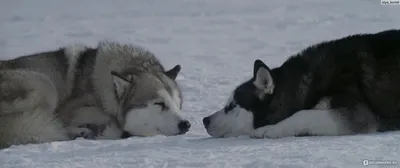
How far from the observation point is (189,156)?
4961mm

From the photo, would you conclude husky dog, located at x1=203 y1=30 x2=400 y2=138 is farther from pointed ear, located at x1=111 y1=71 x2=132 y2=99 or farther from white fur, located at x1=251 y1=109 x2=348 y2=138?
pointed ear, located at x1=111 y1=71 x2=132 y2=99

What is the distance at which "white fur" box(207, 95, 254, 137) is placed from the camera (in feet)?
20.6

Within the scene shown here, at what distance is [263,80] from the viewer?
248 inches

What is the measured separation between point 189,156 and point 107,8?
1573 cm

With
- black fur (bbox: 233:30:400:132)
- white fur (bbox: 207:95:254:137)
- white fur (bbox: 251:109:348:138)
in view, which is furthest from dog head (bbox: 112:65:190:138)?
white fur (bbox: 251:109:348:138)

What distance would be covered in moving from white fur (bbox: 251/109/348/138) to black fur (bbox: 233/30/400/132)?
121mm

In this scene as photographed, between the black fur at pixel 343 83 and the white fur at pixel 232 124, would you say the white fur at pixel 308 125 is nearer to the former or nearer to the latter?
the black fur at pixel 343 83

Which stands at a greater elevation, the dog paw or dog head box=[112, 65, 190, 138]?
dog head box=[112, 65, 190, 138]

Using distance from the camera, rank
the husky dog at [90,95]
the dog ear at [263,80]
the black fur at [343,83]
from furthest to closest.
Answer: the husky dog at [90,95], the dog ear at [263,80], the black fur at [343,83]

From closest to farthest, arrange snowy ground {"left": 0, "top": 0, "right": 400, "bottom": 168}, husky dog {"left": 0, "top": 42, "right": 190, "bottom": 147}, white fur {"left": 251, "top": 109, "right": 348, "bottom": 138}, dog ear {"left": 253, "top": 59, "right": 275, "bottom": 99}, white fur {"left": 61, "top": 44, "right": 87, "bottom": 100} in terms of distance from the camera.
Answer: snowy ground {"left": 0, "top": 0, "right": 400, "bottom": 168} → white fur {"left": 251, "top": 109, "right": 348, "bottom": 138} → dog ear {"left": 253, "top": 59, "right": 275, "bottom": 99} → husky dog {"left": 0, "top": 42, "right": 190, "bottom": 147} → white fur {"left": 61, "top": 44, "right": 87, "bottom": 100}

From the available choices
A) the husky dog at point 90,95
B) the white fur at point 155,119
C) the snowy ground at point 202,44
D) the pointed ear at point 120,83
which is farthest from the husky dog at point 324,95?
the pointed ear at point 120,83

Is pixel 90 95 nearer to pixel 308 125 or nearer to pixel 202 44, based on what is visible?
pixel 308 125

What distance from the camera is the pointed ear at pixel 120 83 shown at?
707 centimetres

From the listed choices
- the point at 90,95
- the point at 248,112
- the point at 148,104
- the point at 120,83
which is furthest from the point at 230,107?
the point at 90,95
